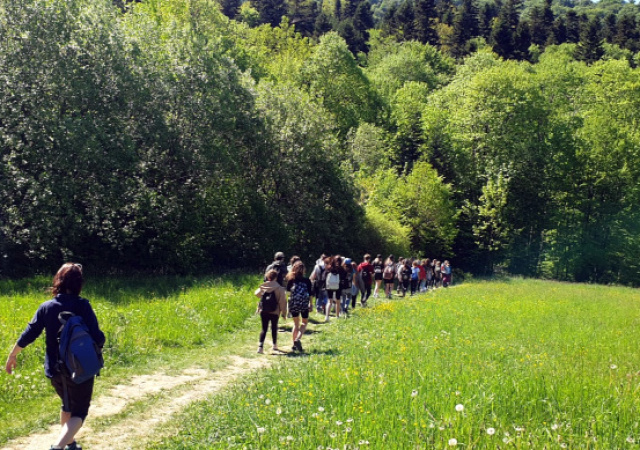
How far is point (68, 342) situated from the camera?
19.6 ft

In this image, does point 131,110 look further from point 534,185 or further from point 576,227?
point 576,227

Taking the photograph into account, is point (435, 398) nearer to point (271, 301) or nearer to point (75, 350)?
point (75, 350)

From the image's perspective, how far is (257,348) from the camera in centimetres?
1373

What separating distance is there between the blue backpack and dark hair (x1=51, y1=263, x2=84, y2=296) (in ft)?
0.90

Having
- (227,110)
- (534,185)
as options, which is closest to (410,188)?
(534,185)

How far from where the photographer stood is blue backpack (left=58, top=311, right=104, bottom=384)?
19.5 feet

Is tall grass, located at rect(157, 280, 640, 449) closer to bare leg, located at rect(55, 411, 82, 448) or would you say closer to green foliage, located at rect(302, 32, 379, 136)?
bare leg, located at rect(55, 411, 82, 448)

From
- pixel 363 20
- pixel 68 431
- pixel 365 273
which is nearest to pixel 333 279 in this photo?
pixel 365 273

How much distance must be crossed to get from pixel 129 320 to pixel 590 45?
322 feet

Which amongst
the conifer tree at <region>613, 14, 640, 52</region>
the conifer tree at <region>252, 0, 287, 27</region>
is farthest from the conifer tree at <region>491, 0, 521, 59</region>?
the conifer tree at <region>252, 0, 287, 27</region>

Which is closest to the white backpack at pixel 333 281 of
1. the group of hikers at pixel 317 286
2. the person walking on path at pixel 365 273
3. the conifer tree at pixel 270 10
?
the group of hikers at pixel 317 286

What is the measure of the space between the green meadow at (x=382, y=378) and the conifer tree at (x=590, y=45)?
87.5m

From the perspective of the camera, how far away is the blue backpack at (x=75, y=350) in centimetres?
595

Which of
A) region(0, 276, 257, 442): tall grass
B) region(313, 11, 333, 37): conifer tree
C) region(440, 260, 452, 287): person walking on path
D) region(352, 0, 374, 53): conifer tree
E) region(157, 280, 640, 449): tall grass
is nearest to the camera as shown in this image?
region(157, 280, 640, 449): tall grass
